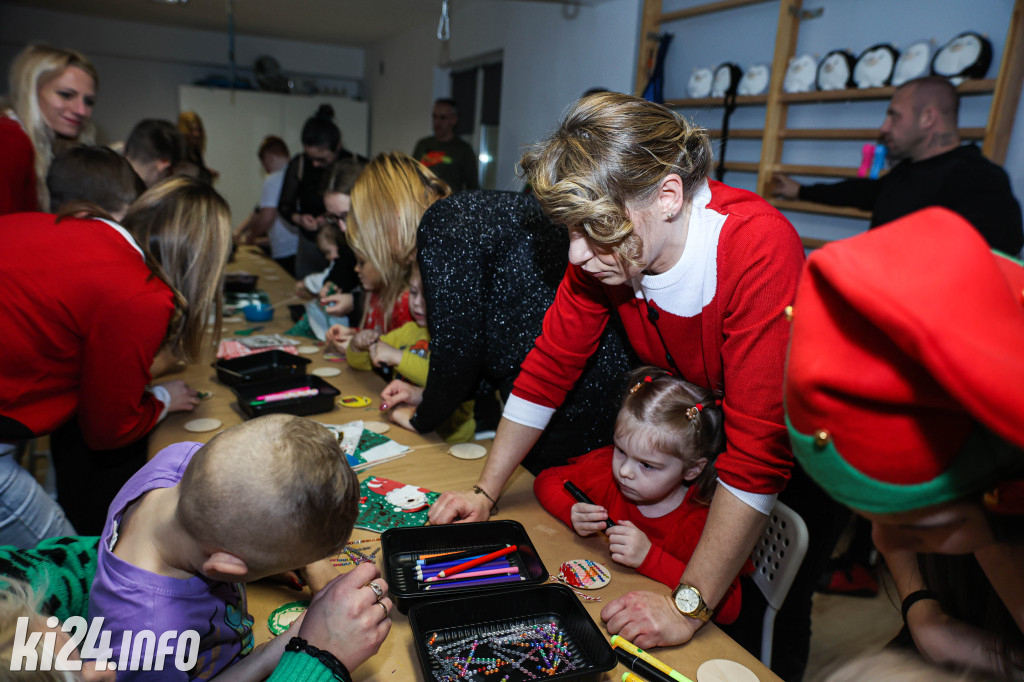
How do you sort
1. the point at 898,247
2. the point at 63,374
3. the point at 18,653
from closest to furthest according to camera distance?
the point at 898,247 < the point at 18,653 < the point at 63,374

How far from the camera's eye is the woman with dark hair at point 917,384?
16.6 inches

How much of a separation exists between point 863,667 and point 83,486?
6.58ft

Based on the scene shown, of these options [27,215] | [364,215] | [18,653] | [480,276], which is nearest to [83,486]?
[27,215]

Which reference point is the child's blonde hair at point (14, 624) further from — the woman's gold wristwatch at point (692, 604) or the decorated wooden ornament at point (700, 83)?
the decorated wooden ornament at point (700, 83)

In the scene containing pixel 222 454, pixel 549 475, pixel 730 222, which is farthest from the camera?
pixel 549 475

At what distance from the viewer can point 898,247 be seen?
450 mm

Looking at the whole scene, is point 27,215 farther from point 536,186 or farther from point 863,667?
point 863,667

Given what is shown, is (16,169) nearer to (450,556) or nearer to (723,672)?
(450,556)

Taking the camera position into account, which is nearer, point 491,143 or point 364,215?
point 364,215

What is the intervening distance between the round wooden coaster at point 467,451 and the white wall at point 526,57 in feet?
6.31

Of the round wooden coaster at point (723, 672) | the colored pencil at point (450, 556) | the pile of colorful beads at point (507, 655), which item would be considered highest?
the colored pencil at point (450, 556)

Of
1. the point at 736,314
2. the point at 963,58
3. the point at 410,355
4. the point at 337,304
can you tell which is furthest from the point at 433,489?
the point at 963,58

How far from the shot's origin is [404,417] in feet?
5.53

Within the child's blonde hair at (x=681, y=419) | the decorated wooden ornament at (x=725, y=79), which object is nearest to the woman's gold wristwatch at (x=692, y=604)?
the child's blonde hair at (x=681, y=419)
